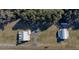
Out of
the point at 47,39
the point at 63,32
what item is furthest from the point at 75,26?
the point at 47,39

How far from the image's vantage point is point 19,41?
2.65 meters

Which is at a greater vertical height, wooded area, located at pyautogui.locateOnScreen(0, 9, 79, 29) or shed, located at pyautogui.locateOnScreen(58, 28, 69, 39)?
wooded area, located at pyautogui.locateOnScreen(0, 9, 79, 29)

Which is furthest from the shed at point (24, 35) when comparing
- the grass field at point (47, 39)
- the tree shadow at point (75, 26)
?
the tree shadow at point (75, 26)

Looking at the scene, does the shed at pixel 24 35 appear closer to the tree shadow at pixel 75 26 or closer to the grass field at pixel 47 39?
the grass field at pixel 47 39

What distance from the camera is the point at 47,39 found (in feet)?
8.67

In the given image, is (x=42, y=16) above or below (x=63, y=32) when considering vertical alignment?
above

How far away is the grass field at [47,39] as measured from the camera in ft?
8.63

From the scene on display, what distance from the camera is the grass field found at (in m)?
2.63

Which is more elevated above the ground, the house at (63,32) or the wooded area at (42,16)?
the wooded area at (42,16)

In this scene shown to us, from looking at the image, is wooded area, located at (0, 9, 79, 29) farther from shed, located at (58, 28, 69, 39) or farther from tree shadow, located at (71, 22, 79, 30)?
shed, located at (58, 28, 69, 39)

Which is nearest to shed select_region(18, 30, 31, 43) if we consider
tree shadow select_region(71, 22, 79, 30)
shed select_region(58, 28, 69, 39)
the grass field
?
the grass field

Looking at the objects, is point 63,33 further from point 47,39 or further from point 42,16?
point 42,16

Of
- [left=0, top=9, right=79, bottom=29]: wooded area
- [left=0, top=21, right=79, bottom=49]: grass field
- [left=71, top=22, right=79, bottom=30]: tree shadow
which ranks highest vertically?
[left=0, top=9, right=79, bottom=29]: wooded area
